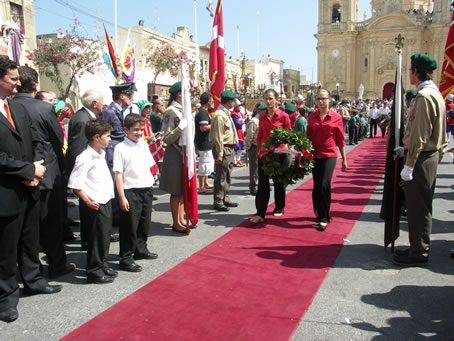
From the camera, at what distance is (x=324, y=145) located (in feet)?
19.3

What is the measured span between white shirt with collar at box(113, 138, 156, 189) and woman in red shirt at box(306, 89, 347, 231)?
8.85 feet

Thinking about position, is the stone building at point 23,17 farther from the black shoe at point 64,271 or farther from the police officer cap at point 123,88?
the black shoe at point 64,271

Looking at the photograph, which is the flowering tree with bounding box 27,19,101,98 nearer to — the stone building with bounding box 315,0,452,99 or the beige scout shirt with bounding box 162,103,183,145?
the beige scout shirt with bounding box 162,103,183,145

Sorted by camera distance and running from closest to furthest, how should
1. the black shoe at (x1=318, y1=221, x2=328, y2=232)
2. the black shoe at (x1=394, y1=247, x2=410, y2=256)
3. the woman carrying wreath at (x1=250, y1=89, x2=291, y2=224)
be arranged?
the black shoe at (x1=394, y1=247, x2=410, y2=256)
the black shoe at (x1=318, y1=221, x2=328, y2=232)
the woman carrying wreath at (x1=250, y1=89, x2=291, y2=224)

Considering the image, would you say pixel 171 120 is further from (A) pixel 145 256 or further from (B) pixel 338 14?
(B) pixel 338 14

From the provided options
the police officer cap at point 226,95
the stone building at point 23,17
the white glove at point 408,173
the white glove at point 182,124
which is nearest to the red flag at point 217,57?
the police officer cap at point 226,95

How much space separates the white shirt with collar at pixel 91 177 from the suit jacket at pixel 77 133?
1.14 metres

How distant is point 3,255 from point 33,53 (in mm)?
24474

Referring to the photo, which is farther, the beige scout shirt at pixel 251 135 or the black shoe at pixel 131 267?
the beige scout shirt at pixel 251 135

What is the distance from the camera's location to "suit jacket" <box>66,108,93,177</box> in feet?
16.6

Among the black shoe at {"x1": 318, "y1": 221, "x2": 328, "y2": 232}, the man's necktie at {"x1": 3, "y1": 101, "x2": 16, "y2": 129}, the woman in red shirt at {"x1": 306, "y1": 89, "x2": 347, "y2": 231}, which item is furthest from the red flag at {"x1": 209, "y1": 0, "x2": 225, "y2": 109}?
the man's necktie at {"x1": 3, "y1": 101, "x2": 16, "y2": 129}

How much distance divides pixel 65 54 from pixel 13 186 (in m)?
24.7

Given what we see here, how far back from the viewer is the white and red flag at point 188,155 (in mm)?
5398

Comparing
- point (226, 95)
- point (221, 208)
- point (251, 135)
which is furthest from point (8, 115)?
point (251, 135)
